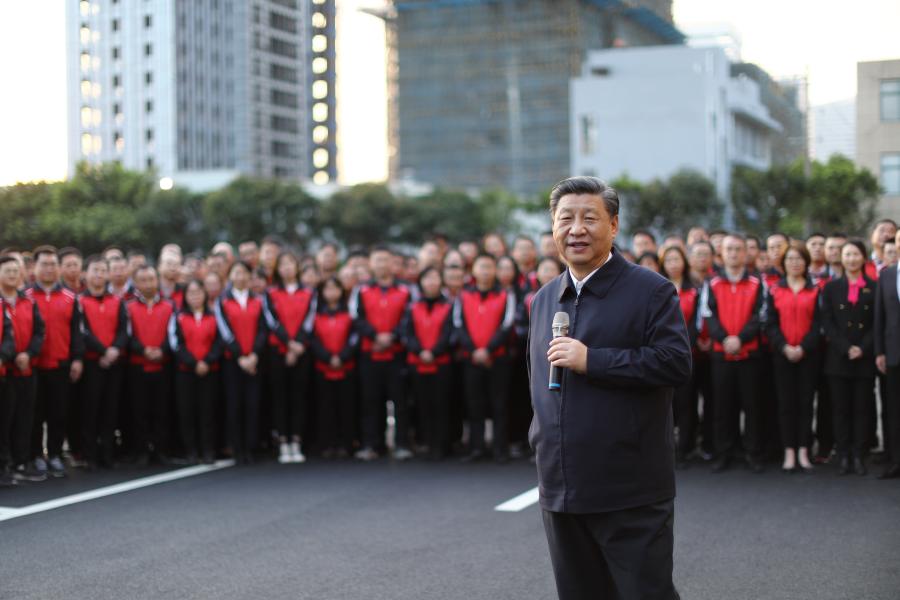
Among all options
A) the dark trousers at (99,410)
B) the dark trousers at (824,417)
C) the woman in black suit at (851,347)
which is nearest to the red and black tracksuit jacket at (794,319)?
the woman in black suit at (851,347)

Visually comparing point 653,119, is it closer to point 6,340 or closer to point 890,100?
point 890,100

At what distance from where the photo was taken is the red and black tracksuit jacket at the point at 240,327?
11.7 m

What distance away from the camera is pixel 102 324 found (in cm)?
1138

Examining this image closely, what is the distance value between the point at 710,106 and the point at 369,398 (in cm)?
7777

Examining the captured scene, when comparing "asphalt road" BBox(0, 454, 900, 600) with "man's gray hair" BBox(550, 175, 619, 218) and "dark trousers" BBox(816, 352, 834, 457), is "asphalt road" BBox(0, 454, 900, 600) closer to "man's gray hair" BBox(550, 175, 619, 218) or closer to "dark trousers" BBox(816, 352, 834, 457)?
"dark trousers" BBox(816, 352, 834, 457)

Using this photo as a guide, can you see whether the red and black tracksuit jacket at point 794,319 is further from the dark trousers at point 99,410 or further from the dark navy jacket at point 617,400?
the dark navy jacket at point 617,400

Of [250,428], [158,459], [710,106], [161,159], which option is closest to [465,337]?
[250,428]

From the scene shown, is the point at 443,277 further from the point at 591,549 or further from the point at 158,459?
the point at 591,549

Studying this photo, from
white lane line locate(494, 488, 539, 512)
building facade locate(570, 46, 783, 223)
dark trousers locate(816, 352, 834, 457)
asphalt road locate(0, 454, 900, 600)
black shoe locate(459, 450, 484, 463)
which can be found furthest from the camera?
building facade locate(570, 46, 783, 223)

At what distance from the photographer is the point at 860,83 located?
A: 18.4 metres

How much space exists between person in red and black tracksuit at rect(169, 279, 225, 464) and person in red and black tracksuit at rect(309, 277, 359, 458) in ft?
3.57

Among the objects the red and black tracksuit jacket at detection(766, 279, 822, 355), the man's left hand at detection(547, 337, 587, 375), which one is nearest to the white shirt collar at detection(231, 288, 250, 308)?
the red and black tracksuit jacket at detection(766, 279, 822, 355)

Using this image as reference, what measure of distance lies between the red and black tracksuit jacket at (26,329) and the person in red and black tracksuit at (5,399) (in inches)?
5.3

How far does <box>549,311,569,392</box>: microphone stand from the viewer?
3998mm
